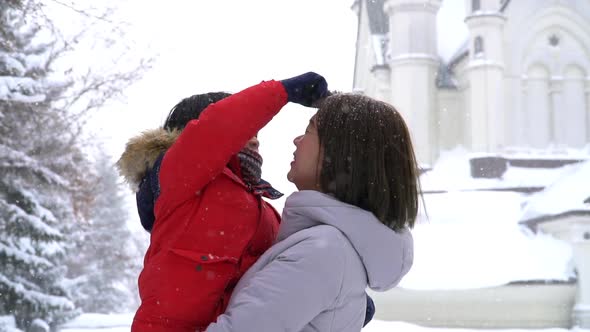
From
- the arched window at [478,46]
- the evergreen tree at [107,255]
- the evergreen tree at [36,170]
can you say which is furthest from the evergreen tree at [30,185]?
the evergreen tree at [107,255]

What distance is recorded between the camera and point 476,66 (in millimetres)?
20500

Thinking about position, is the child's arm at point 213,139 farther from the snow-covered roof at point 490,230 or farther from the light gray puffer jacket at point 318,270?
the snow-covered roof at point 490,230

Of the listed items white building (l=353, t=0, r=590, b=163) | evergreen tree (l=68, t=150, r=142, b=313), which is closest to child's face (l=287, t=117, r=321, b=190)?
white building (l=353, t=0, r=590, b=163)

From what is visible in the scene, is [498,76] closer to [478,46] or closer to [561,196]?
[478,46]

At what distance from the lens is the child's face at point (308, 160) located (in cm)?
159

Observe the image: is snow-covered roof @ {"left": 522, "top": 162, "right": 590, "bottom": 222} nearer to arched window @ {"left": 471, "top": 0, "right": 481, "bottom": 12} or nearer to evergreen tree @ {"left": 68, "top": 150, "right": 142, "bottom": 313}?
arched window @ {"left": 471, "top": 0, "right": 481, "bottom": 12}

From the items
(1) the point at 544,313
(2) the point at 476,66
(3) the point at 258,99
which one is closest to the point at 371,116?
(3) the point at 258,99

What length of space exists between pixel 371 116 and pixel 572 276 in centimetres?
1734

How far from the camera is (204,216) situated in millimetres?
1508

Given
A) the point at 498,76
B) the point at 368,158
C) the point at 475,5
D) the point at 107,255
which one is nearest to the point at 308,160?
the point at 368,158

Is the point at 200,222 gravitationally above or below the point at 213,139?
below

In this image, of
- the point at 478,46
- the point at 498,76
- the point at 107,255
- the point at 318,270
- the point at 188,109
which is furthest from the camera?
the point at 107,255

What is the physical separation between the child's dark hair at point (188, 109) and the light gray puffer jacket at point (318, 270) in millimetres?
363

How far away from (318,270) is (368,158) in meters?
0.28
